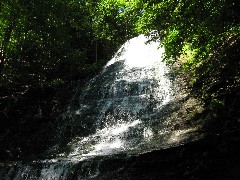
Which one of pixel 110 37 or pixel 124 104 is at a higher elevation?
pixel 110 37

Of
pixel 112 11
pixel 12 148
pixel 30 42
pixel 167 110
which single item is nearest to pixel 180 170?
pixel 167 110

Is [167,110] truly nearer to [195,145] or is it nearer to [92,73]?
[195,145]

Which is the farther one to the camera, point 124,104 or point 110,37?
point 110,37

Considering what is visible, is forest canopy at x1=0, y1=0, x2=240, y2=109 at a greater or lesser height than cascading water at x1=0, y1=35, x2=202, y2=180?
greater

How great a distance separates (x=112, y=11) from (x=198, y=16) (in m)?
22.4

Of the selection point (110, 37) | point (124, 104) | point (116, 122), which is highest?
point (110, 37)

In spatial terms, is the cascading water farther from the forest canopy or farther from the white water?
the forest canopy

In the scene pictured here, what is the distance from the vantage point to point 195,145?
25.6 feet

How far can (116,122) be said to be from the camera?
13594 mm

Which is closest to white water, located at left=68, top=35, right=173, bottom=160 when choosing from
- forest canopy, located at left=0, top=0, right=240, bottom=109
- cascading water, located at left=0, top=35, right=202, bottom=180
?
cascading water, located at left=0, top=35, right=202, bottom=180

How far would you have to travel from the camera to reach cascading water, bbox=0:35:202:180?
31.3 ft

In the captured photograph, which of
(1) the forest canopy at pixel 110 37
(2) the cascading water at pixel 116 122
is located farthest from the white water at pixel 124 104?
(1) the forest canopy at pixel 110 37

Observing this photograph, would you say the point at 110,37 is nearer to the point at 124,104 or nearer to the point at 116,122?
the point at 124,104

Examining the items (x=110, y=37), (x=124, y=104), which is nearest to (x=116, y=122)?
(x=124, y=104)
